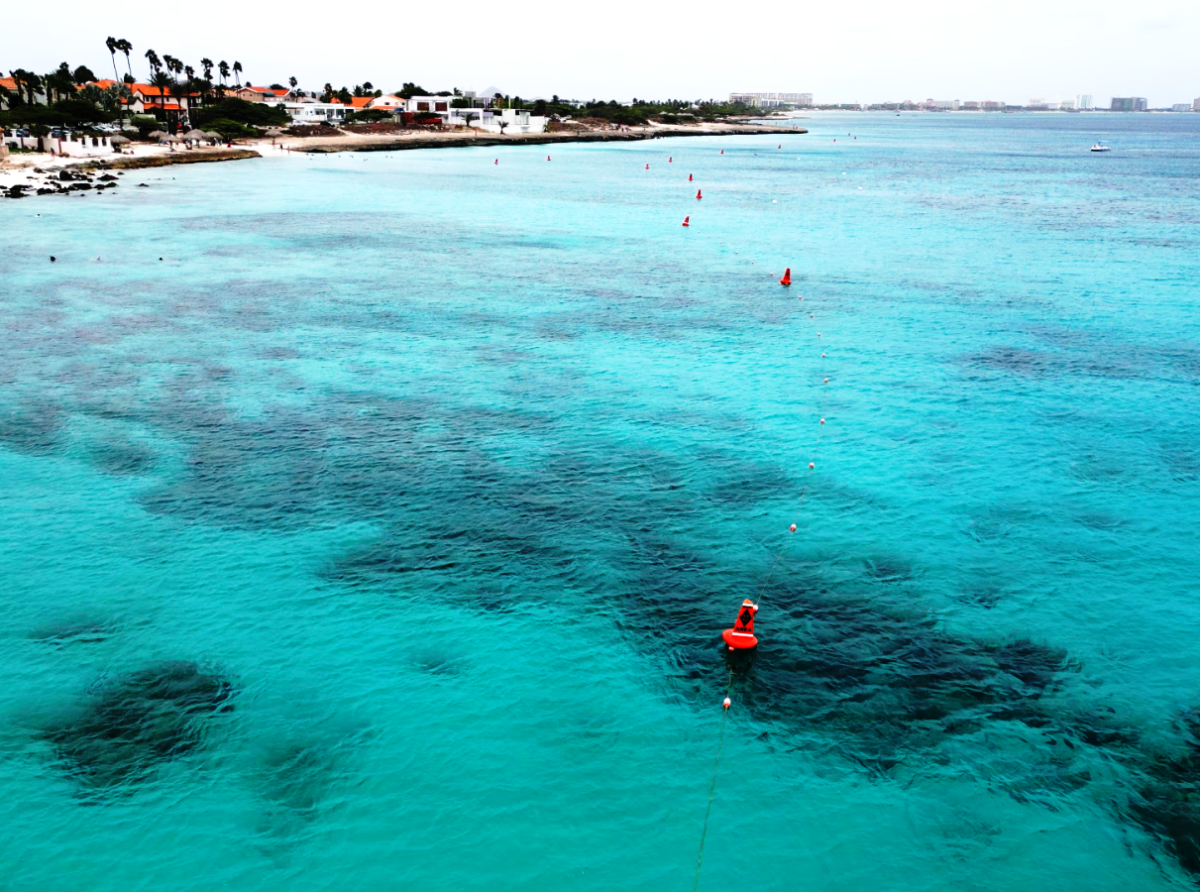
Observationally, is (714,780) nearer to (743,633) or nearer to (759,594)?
(743,633)

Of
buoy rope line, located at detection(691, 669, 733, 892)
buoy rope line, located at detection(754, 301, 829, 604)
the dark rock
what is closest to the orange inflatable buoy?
buoy rope line, located at detection(691, 669, 733, 892)

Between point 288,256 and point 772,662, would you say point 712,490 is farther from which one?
point 288,256

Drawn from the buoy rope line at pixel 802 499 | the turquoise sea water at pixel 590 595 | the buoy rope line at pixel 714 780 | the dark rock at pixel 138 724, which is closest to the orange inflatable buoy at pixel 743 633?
the turquoise sea water at pixel 590 595

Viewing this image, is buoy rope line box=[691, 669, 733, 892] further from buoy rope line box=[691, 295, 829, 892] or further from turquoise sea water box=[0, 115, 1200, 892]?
turquoise sea water box=[0, 115, 1200, 892]

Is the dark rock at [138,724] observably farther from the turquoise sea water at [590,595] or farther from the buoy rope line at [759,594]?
the buoy rope line at [759,594]

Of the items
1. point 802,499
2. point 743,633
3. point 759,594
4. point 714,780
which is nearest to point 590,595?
point 743,633

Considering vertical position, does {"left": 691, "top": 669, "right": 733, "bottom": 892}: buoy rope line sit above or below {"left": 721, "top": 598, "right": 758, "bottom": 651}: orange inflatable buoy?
below

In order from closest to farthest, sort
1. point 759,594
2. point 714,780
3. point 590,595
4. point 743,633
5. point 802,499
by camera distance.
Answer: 1. point 714,780
2. point 743,633
3. point 590,595
4. point 759,594
5. point 802,499
